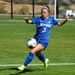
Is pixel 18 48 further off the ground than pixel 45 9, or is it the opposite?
pixel 45 9

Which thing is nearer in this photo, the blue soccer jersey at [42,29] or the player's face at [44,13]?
the player's face at [44,13]

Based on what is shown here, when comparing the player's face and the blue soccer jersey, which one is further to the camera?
the blue soccer jersey

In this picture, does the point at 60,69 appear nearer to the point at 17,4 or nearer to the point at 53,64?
the point at 53,64

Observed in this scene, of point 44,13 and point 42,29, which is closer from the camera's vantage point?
point 44,13

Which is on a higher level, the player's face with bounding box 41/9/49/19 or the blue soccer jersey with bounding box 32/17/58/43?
the player's face with bounding box 41/9/49/19

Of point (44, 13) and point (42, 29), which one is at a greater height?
point (44, 13)

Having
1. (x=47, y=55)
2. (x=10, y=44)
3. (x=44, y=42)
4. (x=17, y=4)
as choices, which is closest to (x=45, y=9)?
(x=44, y=42)

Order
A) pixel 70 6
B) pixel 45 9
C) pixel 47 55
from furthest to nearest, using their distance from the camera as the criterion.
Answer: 1. pixel 70 6
2. pixel 47 55
3. pixel 45 9

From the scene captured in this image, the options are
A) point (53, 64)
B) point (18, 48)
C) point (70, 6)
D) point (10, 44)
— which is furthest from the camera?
point (70, 6)

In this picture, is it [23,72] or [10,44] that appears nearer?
[23,72]

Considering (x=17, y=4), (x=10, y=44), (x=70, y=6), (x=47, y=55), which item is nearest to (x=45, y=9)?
(x=47, y=55)

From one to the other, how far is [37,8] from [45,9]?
168 ft

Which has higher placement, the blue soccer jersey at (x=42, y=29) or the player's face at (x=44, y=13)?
the player's face at (x=44, y=13)

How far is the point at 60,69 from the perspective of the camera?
10.1 meters
